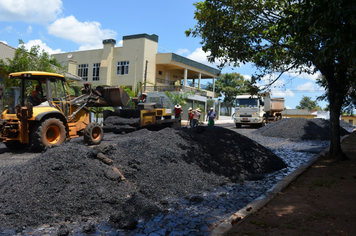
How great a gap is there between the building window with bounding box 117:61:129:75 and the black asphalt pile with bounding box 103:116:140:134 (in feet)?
70.3

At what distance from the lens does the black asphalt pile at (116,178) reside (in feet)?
15.0

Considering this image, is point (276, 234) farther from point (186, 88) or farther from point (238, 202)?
point (186, 88)

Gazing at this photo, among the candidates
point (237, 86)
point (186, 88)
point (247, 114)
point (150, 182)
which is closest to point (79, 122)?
point (150, 182)

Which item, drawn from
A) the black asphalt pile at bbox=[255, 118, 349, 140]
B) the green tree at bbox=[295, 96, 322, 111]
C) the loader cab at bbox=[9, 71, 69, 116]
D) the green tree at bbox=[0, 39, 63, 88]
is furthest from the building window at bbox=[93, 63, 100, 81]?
the green tree at bbox=[295, 96, 322, 111]

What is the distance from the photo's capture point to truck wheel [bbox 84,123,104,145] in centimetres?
1076

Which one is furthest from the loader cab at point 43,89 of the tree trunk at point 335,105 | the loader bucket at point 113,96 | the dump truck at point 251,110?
the dump truck at point 251,110

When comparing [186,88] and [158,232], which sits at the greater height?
[186,88]

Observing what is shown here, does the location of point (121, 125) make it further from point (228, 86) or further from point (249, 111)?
point (228, 86)

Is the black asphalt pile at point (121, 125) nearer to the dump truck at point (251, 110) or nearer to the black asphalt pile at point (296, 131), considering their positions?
the black asphalt pile at point (296, 131)

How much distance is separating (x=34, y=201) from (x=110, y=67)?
1316 inches

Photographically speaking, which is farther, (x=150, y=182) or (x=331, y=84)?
(x=331, y=84)

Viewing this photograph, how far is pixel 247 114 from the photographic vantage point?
84.9 feet

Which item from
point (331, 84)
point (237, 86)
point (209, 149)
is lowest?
point (209, 149)

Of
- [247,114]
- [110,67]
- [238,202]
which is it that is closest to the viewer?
[238,202]
